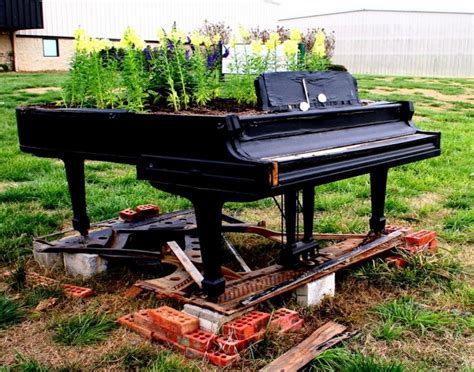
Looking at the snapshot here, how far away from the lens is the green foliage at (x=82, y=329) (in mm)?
3164

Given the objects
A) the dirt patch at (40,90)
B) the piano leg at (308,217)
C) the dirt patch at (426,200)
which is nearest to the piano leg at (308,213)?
the piano leg at (308,217)

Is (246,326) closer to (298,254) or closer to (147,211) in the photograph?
(298,254)

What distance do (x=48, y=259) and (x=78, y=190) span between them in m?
0.49

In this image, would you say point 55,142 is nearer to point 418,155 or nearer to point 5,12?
point 418,155

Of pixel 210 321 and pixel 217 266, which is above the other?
pixel 217 266

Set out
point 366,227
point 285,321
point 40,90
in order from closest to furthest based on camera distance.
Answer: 1. point 285,321
2. point 366,227
3. point 40,90

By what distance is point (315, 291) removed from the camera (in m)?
3.53

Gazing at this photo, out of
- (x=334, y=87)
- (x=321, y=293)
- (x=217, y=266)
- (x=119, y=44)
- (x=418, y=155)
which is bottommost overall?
(x=321, y=293)

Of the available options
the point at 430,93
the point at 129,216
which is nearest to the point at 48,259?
the point at 129,216

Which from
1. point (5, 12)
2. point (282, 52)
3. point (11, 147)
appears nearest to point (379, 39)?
point (5, 12)

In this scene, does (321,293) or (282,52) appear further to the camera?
(282,52)

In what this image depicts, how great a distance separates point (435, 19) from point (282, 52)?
102 ft

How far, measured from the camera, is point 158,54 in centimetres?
379

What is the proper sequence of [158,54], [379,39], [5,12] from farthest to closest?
[379,39] < [5,12] < [158,54]
